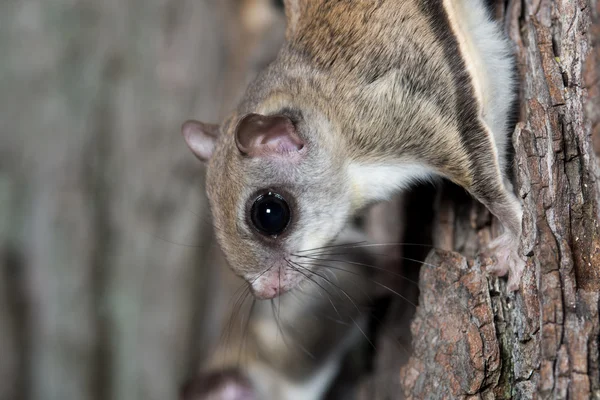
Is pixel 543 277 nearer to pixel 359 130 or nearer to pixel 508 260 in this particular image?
pixel 508 260

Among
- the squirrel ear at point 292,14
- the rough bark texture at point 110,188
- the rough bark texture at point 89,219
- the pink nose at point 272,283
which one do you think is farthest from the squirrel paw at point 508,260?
the rough bark texture at point 89,219

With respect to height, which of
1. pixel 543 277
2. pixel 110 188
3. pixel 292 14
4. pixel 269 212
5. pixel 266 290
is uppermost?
pixel 292 14

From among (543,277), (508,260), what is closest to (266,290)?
(508,260)

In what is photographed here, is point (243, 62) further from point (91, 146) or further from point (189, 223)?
point (91, 146)

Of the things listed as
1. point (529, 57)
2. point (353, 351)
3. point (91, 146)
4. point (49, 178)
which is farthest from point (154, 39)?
point (529, 57)

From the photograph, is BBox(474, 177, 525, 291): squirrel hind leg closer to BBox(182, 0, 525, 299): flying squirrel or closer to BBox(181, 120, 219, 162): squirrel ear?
BBox(182, 0, 525, 299): flying squirrel

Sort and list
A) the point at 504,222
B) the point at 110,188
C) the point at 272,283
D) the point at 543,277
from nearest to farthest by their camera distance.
→ the point at 543,277, the point at 504,222, the point at 272,283, the point at 110,188

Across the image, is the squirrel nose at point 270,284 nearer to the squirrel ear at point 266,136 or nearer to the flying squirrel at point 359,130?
the flying squirrel at point 359,130
